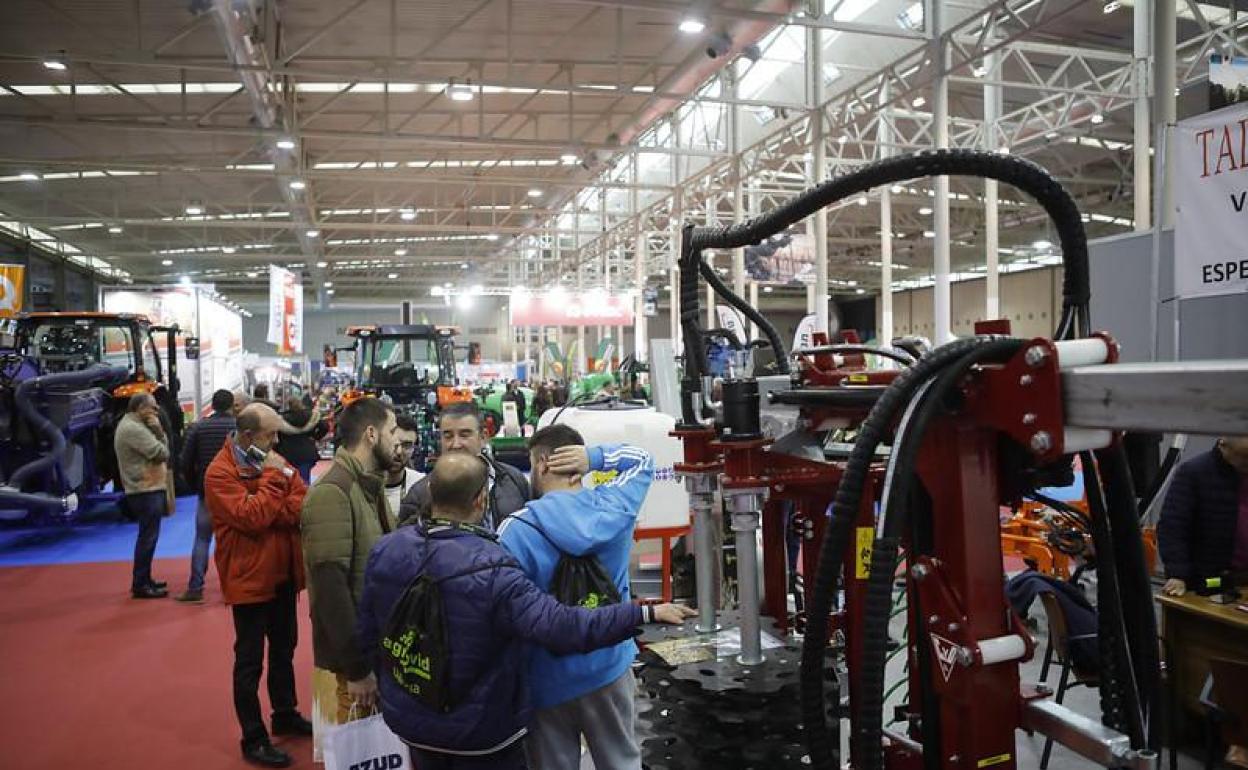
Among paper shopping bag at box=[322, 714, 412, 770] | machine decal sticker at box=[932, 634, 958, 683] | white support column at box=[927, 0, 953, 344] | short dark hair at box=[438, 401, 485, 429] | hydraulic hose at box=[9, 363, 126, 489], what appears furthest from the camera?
white support column at box=[927, 0, 953, 344]

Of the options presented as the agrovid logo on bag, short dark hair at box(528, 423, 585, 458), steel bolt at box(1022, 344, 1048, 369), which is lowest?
the agrovid logo on bag

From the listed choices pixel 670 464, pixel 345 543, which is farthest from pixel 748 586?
pixel 670 464

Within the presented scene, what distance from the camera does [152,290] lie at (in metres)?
14.0

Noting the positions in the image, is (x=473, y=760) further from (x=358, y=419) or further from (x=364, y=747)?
(x=358, y=419)

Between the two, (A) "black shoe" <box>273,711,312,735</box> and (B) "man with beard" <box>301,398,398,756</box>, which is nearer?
(B) "man with beard" <box>301,398,398,756</box>

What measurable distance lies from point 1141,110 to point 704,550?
10427 mm

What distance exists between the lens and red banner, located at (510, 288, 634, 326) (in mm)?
20828

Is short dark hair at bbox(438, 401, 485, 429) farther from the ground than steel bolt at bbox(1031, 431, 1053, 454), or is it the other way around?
steel bolt at bbox(1031, 431, 1053, 454)

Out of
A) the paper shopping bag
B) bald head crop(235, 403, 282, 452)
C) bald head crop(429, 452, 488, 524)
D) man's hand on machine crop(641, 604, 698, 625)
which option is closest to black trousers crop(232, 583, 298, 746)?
bald head crop(235, 403, 282, 452)

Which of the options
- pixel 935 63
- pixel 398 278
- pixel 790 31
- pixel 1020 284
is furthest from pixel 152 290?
pixel 1020 284

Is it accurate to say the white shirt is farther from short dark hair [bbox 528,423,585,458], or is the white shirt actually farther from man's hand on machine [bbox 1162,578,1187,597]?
man's hand on machine [bbox 1162,578,1187,597]

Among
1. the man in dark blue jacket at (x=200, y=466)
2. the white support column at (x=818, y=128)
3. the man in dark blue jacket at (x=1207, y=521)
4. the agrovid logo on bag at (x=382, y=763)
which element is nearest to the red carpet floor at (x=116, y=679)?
the man in dark blue jacket at (x=200, y=466)

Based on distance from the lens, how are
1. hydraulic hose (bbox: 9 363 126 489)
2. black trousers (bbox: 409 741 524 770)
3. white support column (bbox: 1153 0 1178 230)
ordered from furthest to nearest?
hydraulic hose (bbox: 9 363 126 489) → white support column (bbox: 1153 0 1178 230) → black trousers (bbox: 409 741 524 770)

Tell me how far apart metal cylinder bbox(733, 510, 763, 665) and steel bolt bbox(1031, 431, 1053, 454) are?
71 centimetres
